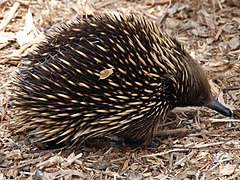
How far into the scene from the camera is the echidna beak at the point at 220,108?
4.10m

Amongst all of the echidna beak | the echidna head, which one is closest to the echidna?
the echidna head

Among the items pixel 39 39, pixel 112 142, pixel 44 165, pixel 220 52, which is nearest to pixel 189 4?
pixel 220 52

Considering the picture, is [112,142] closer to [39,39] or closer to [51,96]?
[51,96]

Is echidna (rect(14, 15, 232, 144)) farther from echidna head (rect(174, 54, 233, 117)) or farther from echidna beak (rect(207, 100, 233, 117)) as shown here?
echidna beak (rect(207, 100, 233, 117))

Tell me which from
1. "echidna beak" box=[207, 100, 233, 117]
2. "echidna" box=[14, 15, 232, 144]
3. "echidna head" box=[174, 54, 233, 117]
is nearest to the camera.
Result: "echidna" box=[14, 15, 232, 144]

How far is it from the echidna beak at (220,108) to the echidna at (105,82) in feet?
0.44

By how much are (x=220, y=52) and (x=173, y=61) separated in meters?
1.31

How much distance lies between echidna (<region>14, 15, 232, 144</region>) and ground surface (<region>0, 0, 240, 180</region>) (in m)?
0.19

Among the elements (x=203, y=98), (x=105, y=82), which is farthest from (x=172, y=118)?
(x=105, y=82)

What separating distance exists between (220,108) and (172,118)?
0.48 m

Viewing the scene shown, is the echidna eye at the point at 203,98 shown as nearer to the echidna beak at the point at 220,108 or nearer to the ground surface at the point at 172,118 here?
the echidna beak at the point at 220,108

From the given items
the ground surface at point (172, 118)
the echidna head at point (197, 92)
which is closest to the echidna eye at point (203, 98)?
the echidna head at point (197, 92)

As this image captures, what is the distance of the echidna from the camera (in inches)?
148

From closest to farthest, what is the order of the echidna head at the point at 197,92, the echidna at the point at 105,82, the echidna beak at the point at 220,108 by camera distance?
1. the echidna at the point at 105,82
2. the echidna head at the point at 197,92
3. the echidna beak at the point at 220,108
